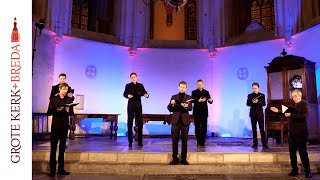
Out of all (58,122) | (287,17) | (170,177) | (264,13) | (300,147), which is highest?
(264,13)

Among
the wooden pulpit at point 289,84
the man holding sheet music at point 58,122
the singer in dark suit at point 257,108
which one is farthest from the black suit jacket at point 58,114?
the wooden pulpit at point 289,84

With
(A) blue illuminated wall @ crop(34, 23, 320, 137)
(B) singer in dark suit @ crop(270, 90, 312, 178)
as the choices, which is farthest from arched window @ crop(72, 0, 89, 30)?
(B) singer in dark suit @ crop(270, 90, 312, 178)

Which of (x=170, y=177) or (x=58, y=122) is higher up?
(x=58, y=122)

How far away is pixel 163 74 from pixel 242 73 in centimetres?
303

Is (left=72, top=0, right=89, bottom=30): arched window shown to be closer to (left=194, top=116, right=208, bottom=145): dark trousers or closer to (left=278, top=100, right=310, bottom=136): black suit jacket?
(left=194, top=116, right=208, bottom=145): dark trousers

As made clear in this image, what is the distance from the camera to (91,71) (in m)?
11.7

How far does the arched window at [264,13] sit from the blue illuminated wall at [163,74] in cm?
124

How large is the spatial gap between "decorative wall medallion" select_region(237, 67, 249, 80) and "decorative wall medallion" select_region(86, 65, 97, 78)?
17.8ft

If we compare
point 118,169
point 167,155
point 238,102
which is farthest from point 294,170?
point 238,102

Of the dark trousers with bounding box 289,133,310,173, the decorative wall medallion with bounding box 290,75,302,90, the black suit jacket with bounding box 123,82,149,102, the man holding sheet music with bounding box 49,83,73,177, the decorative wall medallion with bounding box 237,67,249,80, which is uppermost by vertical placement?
the decorative wall medallion with bounding box 237,67,249,80

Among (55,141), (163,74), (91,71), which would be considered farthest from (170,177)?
(163,74)

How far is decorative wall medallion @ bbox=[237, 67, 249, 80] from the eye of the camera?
11695 mm

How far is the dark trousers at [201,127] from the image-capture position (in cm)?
744

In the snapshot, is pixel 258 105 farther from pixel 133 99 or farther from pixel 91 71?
pixel 91 71
